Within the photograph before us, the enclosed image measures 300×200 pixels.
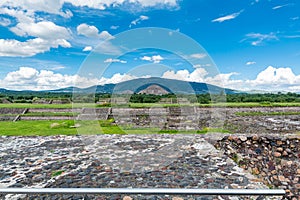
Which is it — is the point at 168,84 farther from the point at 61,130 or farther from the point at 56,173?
the point at 61,130

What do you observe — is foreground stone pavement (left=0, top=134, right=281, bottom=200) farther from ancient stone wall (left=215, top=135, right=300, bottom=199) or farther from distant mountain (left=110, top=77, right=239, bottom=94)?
distant mountain (left=110, top=77, right=239, bottom=94)

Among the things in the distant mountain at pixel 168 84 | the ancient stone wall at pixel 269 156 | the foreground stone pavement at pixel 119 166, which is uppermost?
the distant mountain at pixel 168 84

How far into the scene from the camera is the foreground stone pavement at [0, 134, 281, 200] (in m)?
3.43

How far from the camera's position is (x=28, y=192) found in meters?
1.26

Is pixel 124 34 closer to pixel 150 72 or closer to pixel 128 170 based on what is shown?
pixel 150 72

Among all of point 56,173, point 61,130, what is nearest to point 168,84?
point 56,173

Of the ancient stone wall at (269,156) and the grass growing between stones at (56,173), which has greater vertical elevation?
the grass growing between stones at (56,173)

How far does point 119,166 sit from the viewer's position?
164 inches

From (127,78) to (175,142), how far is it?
2175 mm

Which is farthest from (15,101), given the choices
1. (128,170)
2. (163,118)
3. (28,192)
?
(28,192)

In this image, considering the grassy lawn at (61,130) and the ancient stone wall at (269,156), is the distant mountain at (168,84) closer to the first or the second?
the ancient stone wall at (269,156)

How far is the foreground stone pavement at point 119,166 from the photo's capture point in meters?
3.43

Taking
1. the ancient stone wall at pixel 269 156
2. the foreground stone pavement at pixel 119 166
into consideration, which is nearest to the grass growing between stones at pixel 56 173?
the foreground stone pavement at pixel 119 166

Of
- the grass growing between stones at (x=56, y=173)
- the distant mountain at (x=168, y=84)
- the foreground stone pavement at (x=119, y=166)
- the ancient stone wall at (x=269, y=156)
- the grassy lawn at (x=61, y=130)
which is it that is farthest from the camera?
the grassy lawn at (x=61, y=130)
